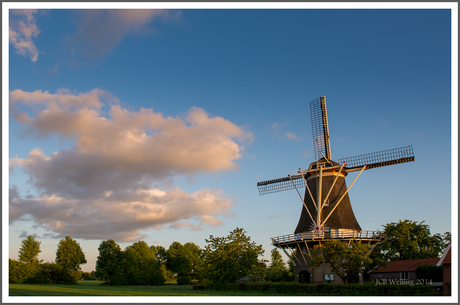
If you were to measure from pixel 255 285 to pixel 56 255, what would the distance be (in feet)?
235

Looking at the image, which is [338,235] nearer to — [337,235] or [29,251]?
[337,235]

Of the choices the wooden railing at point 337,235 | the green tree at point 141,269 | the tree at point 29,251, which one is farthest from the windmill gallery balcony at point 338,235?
the tree at point 29,251

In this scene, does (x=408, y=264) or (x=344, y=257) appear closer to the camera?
(x=344, y=257)

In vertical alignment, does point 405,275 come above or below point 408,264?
below

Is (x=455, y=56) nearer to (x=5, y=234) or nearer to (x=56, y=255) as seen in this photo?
(x=5, y=234)

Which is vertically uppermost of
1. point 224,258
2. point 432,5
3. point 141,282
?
Answer: point 432,5

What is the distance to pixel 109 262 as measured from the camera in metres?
76.1

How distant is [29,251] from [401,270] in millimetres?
78329

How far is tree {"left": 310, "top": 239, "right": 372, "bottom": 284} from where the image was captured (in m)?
33.1

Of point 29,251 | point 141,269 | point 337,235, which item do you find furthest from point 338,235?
point 29,251

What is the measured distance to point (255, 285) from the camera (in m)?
39.3

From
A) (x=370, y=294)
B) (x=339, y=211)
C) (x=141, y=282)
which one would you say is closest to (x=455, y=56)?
(x=370, y=294)

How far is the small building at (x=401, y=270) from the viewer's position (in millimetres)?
37938

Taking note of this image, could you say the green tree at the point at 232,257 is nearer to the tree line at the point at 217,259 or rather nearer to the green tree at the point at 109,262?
the tree line at the point at 217,259
